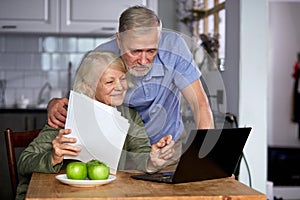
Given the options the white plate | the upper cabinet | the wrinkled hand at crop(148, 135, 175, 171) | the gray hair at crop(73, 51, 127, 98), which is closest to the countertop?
the upper cabinet

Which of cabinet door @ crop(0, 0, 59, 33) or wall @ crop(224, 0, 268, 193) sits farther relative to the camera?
cabinet door @ crop(0, 0, 59, 33)

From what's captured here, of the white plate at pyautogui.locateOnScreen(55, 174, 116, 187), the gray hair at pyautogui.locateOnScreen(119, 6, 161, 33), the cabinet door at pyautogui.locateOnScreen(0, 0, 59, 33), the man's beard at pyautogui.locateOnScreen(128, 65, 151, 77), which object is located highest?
the cabinet door at pyautogui.locateOnScreen(0, 0, 59, 33)

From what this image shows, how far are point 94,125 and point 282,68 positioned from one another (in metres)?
6.07

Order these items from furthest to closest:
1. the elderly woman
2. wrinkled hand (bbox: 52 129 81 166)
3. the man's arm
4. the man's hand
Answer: the man's arm → the man's hand → the elderly woman → wrinkled hand (bbox: 52 129 81 166)

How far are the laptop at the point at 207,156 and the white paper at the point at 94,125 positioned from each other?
17cm

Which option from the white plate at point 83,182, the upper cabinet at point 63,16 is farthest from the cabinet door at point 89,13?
the white plate at point 83,182

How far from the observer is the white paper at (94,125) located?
216 cm

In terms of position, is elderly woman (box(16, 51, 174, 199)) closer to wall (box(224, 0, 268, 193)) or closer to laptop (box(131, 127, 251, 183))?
laptop (box(131, 127, 251, 183))

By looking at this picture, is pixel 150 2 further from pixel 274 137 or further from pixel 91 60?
pixel 274 137

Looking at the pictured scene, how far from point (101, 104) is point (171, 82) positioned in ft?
1.97

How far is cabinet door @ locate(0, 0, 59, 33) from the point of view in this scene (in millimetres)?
4984

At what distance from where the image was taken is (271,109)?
312 inches

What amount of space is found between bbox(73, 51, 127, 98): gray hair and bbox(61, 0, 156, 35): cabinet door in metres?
2.66

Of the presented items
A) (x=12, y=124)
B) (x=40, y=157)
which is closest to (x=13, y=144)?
(x=40, y=157)
